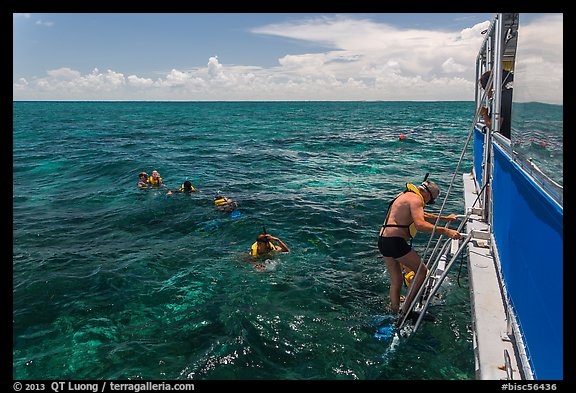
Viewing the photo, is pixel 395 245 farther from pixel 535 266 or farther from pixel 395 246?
pixel 535 266

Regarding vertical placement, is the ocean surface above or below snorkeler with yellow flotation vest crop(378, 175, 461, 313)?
below

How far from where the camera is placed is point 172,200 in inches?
688

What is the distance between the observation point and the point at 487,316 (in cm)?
552

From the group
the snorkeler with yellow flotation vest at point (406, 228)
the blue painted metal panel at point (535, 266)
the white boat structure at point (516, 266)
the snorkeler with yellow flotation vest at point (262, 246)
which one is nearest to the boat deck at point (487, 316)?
the white boat structure at point (516, 266)

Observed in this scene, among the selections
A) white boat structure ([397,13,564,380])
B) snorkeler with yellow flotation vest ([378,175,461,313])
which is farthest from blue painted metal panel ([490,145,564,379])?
snorkeler with yellow flotation vest ([378,175,461,313])

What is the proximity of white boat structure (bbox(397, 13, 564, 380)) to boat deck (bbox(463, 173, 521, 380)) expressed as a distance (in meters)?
0.01

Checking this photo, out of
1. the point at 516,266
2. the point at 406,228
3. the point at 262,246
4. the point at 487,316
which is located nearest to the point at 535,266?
the point at 516,266

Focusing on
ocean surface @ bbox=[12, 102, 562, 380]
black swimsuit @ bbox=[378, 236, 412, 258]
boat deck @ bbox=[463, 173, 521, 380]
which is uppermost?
black swimsuit @ bbox=[378, 236, 412, 258]

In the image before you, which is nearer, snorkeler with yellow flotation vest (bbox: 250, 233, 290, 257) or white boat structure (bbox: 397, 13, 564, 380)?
white boat structure (bbox: 397, 13, 564, 380)

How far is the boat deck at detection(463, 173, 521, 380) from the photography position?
462cm

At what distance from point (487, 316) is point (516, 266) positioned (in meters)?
1.04

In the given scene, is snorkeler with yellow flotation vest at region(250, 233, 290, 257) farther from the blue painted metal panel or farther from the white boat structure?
the blue painted metal panel

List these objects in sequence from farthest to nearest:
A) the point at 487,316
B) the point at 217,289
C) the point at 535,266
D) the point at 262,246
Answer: the point at 262,246, the point at 217,289, the point at 487,316, the point at 535,266
